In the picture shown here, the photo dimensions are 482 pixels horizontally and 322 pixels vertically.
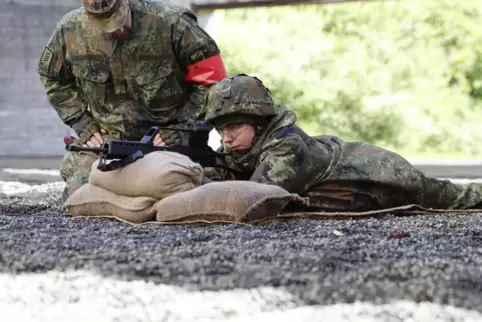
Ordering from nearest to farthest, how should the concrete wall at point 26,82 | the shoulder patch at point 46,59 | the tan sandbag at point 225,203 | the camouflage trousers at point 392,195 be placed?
the tan sandbag at point 225,203 < the camouflage trousers at point 392,195 < the shoulder patch at point 46,59 < the concrete wall at point 26,82

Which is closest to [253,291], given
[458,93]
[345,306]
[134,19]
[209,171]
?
[345,306]

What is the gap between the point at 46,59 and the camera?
171 inches

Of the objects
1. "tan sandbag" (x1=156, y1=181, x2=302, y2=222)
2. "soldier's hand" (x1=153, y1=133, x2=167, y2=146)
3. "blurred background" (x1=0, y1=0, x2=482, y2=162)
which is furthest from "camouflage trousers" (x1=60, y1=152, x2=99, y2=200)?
"blurred background" (x1=0, y1=0, x2=482, y2=162)

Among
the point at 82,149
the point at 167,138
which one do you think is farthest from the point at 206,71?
the point at 82,149

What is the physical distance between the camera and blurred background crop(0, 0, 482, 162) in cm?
1516

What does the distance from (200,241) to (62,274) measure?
2.01ft

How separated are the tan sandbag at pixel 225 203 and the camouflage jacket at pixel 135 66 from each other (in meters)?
1.27

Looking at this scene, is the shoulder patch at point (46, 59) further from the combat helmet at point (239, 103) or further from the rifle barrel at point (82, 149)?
the rifle barrel at point (82, 149)

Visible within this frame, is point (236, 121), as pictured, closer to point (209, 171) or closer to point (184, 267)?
point (209, 171)

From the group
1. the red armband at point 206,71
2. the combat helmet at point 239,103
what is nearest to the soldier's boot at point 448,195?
the combat helmet at point 239,103

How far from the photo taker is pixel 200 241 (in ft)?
7.93

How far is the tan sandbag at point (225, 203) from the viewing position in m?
2.88

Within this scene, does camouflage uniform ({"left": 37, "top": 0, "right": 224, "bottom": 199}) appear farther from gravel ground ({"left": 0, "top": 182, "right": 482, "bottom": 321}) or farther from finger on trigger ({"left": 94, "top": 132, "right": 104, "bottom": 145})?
gravel ground ({"left": 0, "top": 182, "right": 482, "bottom": 321})

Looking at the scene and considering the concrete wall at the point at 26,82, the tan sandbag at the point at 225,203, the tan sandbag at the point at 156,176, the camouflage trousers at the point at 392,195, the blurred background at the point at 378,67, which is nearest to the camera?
the tan sandbag at the point at 225,203
